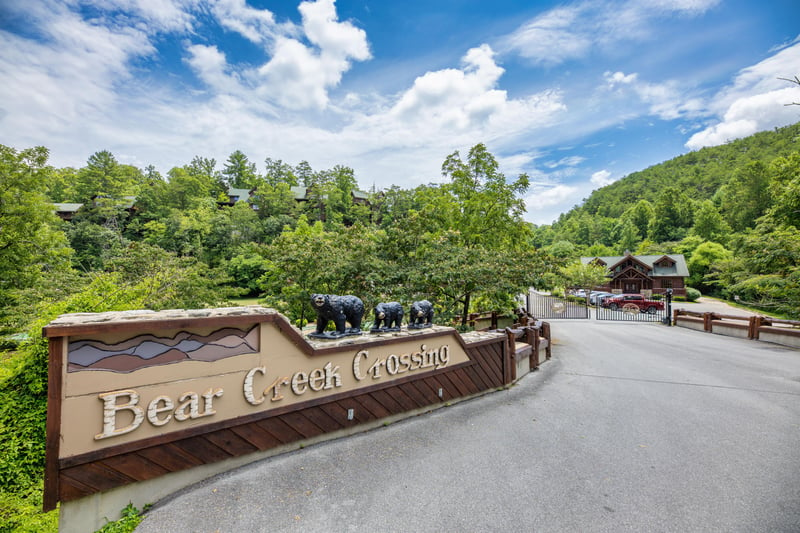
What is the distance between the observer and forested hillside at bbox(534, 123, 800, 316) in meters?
14.3

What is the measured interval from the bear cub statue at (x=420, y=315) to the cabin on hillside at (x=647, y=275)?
4385cm

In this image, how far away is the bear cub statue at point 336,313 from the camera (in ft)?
16.0

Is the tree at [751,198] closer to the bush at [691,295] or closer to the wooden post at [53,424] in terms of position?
the bush at [691,295]

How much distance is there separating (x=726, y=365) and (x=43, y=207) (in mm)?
23350

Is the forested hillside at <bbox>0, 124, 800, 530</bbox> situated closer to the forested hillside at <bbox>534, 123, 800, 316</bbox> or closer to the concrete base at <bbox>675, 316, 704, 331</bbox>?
the forested hillside at <bbox>534, 123, 800, 316</bbox>

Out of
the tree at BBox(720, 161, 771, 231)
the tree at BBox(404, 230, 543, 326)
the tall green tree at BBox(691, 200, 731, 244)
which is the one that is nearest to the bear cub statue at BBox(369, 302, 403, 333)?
the tree at BBox(404, 230, 543, 326)

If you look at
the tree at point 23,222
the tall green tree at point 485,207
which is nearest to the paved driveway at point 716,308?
the tall green tree at point 485,207

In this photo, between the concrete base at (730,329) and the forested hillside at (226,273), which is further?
the concrete base at (730,329)

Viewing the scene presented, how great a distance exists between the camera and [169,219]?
144 ft

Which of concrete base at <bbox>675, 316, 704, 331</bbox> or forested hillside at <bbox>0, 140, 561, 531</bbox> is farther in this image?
concrete base at <bbox>675, 316, 704, 331</bbox>

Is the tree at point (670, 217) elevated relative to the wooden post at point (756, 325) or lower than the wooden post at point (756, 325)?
elevated

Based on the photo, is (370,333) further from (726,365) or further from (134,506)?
(726,365)

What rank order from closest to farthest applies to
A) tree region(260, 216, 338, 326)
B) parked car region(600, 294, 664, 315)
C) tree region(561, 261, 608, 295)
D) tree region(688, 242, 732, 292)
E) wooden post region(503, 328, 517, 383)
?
wooden post region(503, 328, 517, 383) → tree region(260, 216, 338, 326) → parked car region(600, 294, 664, 315) → tree region(561, 261, 608, 295) → tree region(688, 242, 732, 292)

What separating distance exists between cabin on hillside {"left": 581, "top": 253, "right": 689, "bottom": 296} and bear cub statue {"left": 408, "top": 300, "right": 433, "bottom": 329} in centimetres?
4385
